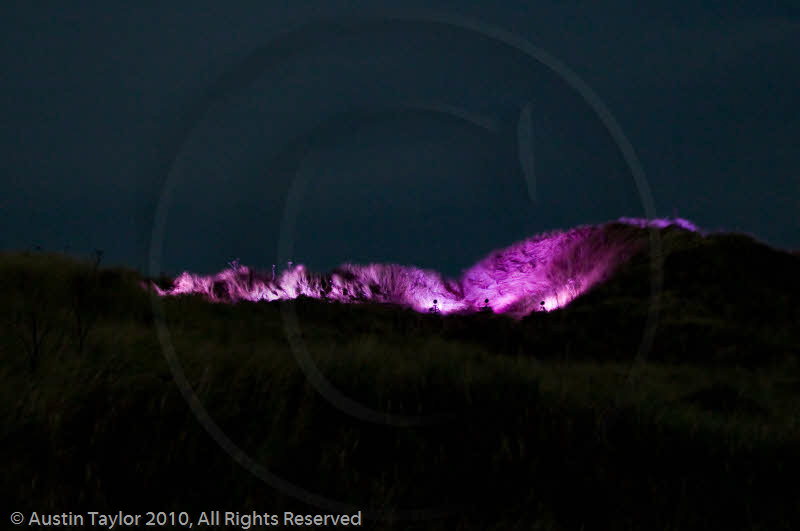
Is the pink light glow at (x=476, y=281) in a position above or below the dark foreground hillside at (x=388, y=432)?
above

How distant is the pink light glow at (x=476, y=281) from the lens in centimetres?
1052

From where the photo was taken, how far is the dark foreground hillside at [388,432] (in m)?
3.65

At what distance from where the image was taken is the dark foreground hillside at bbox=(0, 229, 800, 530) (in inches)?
144

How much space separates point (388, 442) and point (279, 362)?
1124mm

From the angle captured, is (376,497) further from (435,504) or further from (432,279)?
(432,279)

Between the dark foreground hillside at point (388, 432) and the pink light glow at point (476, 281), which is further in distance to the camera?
the pink light glow at point (476, 281)

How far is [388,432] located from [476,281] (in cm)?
811

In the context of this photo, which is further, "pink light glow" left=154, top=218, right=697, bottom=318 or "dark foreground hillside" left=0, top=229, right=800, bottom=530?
"pink light glow" left=154, top=218, right=697, bottom=318

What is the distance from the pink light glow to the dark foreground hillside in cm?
360

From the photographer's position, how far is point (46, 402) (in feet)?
12.6

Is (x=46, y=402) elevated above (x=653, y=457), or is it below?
above

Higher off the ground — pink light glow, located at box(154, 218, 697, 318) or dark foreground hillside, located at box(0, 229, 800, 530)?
pink light glow, located at box(154, 218, 697, 318)

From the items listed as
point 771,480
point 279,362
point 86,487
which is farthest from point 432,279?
point 86,487

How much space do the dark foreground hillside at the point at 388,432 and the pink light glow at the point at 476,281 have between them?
11.8 ft
